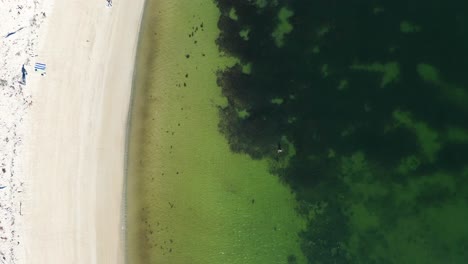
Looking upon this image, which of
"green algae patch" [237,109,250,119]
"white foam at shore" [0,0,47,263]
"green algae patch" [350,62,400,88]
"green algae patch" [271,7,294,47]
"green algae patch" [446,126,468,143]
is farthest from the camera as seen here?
"green algae patch" [271,7,294,47]

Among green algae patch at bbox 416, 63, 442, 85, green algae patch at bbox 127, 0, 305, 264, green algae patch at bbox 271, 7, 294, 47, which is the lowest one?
green algae patch at bbox 127, 0, 305, 264

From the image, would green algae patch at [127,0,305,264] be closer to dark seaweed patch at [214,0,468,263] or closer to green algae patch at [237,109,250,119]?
green algae patch at [237,109,250,119]

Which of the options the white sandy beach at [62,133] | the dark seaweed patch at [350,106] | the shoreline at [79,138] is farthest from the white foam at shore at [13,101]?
the dark seaweed patch at [350,106]

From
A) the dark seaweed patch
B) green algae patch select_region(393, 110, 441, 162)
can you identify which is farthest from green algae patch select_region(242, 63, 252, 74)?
green algae patch select_region(393, 110, 441, 162)

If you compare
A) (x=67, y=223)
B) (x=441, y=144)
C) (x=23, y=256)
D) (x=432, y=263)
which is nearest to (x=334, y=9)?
(x=441, y=144)

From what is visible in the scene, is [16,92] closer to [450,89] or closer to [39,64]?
[39,64]

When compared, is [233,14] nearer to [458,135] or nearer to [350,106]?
[350,106]
